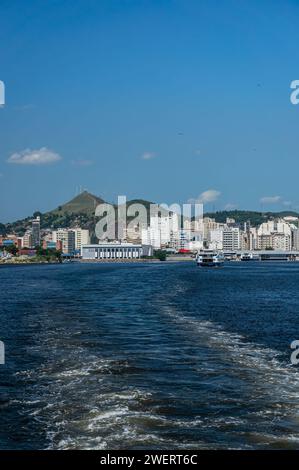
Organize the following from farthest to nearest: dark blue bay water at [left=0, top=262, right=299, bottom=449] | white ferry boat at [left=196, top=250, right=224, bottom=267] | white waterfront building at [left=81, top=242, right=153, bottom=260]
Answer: white waterfront building at [left=81, top=242, right=153, bottom=260]
white ferry boat at [left=196, top=250, right=224, bottom=267]
dark blue bay water at [left=0, top=262, right=299, bottom=449]

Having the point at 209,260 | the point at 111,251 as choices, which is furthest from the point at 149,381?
the point at 111,251

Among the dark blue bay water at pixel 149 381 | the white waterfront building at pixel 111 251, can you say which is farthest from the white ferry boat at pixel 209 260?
the dark blue bay water at pixel 149 381

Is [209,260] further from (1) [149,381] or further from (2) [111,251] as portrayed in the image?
(1) [149,381]

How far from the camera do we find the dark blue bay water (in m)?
7.82

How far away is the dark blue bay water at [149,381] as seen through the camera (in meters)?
7.82

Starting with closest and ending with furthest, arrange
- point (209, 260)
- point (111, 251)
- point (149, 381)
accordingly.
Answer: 1. point (149, 381)
2. point (209, 260)
3. point (111, 251)

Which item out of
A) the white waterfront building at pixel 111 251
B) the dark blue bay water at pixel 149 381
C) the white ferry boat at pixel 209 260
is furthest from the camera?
the white waterfront building at pixel 111 251

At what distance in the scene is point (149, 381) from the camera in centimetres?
1069

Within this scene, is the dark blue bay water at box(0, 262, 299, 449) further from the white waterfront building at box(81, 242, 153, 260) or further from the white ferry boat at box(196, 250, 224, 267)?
the white waterfront building at box(81, 242, 153, 260)

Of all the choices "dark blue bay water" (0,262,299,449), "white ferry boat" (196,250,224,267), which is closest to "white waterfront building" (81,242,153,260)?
"white ferry boat" (196,250,224,267)

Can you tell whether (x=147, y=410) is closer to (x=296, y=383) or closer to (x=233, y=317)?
(x=296, y=383)

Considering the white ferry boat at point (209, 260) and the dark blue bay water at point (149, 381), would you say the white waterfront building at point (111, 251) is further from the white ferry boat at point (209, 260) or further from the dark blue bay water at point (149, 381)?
the dark blue bay water at point (149, 381)

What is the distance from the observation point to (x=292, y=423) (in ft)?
27.1
